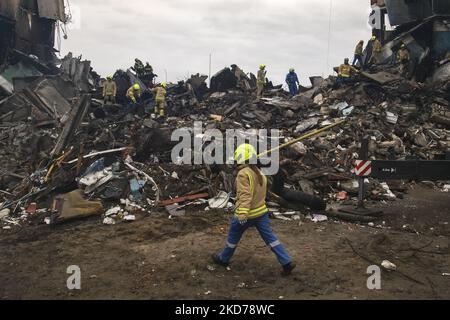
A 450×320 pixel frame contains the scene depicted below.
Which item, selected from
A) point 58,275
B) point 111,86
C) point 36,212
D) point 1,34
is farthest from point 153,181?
point 1,34

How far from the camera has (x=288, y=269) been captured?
4.86m

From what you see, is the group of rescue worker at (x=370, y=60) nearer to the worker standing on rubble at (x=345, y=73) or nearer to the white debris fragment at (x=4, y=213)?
the worker standing on rubble at (x=345, y=73)

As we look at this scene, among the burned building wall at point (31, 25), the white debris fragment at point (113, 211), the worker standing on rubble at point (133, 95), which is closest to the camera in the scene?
the white debris fragment at point (113, 211)

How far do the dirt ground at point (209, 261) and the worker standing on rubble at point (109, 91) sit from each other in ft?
35.0

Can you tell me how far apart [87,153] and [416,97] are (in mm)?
12182

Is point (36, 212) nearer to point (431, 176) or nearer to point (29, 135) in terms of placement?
point (29, 135)

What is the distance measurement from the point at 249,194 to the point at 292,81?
15.3 metres

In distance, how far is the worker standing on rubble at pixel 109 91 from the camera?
16938mm

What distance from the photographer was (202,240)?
6320 mm

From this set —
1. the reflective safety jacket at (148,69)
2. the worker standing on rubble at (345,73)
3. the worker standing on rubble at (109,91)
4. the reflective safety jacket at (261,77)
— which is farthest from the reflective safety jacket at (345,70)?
the worker standing on rubble at (109,91)

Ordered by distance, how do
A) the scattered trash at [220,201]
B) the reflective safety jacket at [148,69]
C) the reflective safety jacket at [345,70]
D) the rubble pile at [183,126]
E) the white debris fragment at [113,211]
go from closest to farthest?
1. the white debris fragment at [113,211]
2. the scattered trash at [220,201]
3. the rubble pile at [183,126]
4. the reflective safety jacket at [345,70]
5. the reflective safety jacket at [148,69]

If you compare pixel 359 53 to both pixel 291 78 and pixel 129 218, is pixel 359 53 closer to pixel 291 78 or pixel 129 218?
pixel 291 78

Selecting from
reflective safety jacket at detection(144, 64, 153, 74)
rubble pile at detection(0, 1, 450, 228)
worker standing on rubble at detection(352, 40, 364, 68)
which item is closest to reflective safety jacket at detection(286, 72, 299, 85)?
rubble pile at detection(0, 1, 450, 228)

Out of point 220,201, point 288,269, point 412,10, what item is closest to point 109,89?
point 220,201
